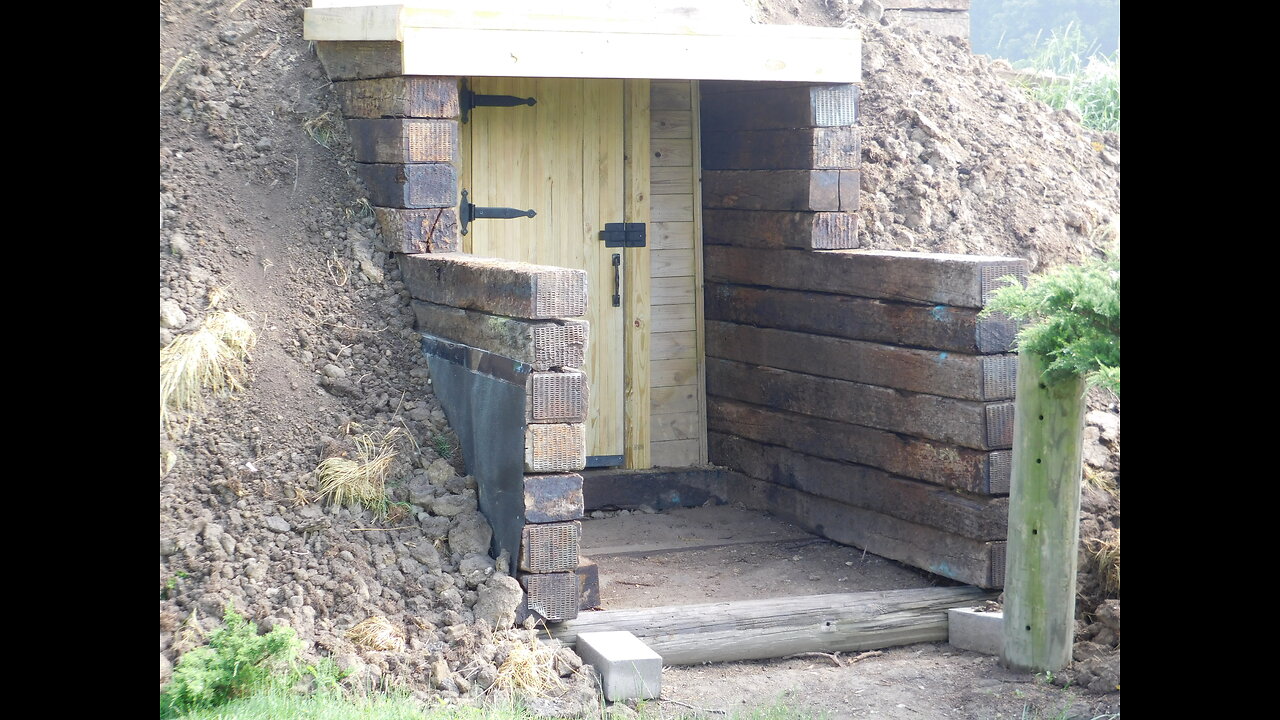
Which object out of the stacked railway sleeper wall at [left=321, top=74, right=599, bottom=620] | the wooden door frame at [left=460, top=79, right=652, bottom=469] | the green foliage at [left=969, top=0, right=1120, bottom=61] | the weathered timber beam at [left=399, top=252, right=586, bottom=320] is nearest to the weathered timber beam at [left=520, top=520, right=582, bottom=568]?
the stacked railway sleeper wall at [left=321, top=74, right=599, bottom=620]

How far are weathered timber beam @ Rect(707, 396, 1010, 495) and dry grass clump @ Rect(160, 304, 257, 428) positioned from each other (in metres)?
2.95

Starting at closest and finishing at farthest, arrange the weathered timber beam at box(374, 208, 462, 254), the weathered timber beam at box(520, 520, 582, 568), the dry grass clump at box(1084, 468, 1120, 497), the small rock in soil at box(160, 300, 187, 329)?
the weathered timber beam at box(520, 520, 582, 568) < the small rock in soil at box(160, 300, 187, 329) < the weathered timber beam at box(374, 208, 462, 254) < the dry grass clump at box(1084, 468, 1120, 497)

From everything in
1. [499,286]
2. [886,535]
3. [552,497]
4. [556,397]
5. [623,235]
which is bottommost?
[886,535]

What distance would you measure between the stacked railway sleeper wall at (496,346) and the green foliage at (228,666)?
1.03m

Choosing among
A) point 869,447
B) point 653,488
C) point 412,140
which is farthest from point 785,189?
point 412,140

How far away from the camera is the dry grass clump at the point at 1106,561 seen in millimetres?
5547

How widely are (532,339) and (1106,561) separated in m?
2.76

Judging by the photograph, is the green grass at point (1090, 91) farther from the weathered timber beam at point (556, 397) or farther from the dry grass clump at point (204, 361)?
the dry grass clump at point (204, 361)

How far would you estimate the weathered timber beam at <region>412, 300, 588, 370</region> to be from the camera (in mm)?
4805

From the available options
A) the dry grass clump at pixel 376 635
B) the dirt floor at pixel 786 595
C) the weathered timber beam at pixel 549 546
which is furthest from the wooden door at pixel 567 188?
the dry grass clump at pixel 376 635

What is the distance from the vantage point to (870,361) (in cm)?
627

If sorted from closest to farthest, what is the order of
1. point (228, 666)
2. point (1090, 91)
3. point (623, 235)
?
1. point (228, 666)
2. point (623, 235)
3. point (1090, 91)

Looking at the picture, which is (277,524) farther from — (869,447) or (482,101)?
(869,447)

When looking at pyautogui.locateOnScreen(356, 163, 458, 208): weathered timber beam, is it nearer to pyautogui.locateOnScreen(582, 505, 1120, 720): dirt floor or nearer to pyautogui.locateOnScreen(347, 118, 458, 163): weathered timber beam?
pyautogui.locateOnScreen(347, 118, 458, 163): weathered timber beam
